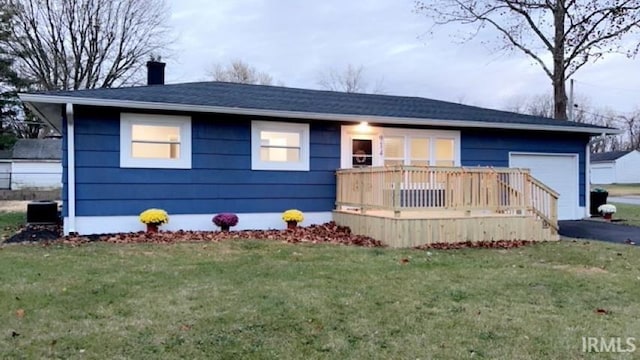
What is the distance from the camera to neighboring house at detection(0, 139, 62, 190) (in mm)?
29156

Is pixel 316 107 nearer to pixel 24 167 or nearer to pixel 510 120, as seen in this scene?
pixel 510 120

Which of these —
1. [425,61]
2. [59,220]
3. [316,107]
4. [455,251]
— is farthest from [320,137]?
[425,61]

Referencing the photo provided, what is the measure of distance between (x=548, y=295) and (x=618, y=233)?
6444mm

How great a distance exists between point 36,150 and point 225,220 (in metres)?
25.6

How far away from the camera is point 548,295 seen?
509 centimetres

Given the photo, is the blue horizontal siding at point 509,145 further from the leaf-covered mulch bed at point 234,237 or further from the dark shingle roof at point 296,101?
the leaf-covered mulch bed at point 234,237

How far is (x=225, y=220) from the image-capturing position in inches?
376

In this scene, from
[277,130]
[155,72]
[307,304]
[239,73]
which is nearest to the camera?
[307,304]

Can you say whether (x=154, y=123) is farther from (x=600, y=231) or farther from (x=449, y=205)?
(x=600, y=231)

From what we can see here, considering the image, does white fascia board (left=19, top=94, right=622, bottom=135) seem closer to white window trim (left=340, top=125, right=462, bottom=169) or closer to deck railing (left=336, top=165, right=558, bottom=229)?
white window trim (left=340, top=125, right=462, bottom=169)

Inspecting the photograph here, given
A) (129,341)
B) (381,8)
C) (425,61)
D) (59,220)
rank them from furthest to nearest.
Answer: (425,61)
(381,8)
(59,220)
(129,341)

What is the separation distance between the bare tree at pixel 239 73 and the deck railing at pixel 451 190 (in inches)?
1104

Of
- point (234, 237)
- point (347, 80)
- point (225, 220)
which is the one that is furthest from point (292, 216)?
point (347, 80)

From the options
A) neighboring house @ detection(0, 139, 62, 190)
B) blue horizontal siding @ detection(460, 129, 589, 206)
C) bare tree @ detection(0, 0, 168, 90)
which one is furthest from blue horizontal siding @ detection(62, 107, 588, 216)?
neighboring house @ detection(0, 139, 62, 190)
